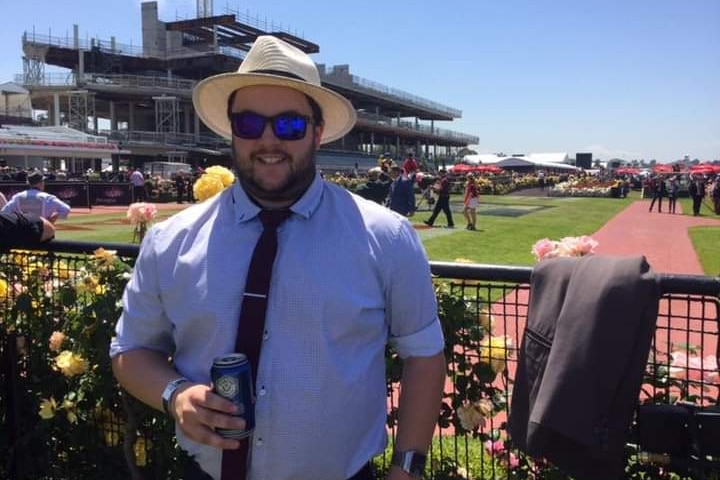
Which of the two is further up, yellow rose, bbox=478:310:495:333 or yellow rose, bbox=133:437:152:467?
yellow rose, bbox=478:310:495:333

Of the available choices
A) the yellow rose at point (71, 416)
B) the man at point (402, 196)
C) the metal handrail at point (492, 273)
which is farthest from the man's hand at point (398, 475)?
the man at point (402, 196)

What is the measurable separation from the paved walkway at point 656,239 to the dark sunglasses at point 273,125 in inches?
329

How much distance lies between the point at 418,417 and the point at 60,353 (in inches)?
87.6

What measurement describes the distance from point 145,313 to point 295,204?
571mm

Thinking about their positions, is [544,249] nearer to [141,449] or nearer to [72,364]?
[141,449]

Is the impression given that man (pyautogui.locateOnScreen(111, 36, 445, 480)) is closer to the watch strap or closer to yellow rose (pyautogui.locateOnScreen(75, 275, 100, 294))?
the watch strap

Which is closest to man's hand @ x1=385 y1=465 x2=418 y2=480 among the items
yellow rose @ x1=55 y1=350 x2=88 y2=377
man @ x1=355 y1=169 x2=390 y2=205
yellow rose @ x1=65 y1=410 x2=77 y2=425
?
yellow rose @ x1=55 y1=350 x2=88 y2=377

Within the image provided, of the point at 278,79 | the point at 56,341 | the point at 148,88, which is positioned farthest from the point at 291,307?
the point at 148,88

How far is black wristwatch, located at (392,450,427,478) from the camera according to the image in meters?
1.88

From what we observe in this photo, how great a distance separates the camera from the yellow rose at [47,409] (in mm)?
3213

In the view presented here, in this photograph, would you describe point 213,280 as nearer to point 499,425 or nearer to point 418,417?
point 418,417

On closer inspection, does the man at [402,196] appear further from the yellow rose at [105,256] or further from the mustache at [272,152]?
the mustache at [272,152]

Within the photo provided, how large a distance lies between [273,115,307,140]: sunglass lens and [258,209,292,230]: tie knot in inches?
8.6

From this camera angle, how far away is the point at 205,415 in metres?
1.66
